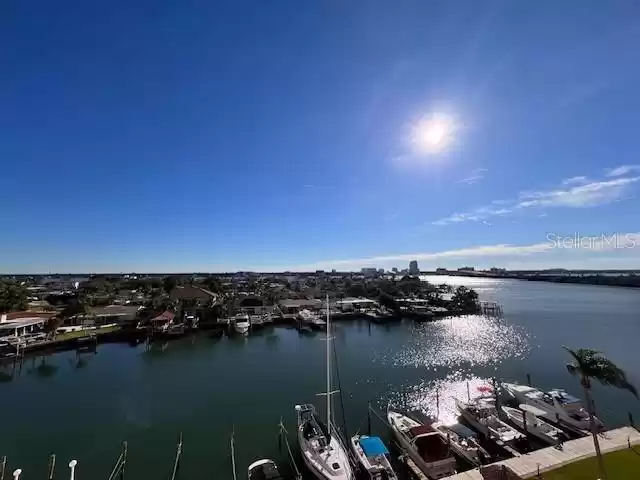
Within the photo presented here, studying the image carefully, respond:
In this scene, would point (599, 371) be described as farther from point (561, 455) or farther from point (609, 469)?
point (561, 455)

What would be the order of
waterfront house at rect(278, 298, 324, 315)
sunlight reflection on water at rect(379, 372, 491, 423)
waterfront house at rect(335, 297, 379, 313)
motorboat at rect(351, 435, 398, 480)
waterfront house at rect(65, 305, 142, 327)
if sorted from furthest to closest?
waterfront house at rect(335, 297, 379, 313)
waterfront house at rect(278, 298, 324, 315)
waterfront house at rect(65, 305, 142, 327)
sunlight reflection on water at rect(379, 372, 491, 423)
motorboat at rect(351, 435, 398, 480)

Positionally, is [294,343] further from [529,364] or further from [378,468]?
[378,468]

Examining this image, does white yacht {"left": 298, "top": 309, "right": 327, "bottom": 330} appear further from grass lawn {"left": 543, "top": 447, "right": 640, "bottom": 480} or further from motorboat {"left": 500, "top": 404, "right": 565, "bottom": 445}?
grass lawn {"left": 543, "top": 447, "right": 640, "bottom": 480}

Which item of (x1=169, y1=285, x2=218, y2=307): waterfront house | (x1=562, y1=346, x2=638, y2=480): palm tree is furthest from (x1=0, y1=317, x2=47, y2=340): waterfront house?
(x1=562, y1=346, x2=638, y2=480): palm tree

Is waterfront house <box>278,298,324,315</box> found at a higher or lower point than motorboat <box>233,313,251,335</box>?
higher

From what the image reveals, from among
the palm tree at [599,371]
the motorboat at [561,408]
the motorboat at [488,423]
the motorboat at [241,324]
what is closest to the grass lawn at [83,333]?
the motorboat at [241,324]

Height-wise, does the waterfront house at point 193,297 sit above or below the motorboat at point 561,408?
above

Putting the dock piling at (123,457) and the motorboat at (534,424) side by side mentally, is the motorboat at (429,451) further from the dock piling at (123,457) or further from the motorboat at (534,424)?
the dock piling at (123,457)

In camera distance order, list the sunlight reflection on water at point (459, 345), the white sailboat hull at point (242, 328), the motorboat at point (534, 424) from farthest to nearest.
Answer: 1. the white sailboat hull at point (242, 328)
2. the sunlight reflection on water at point (459, 345)
3. the motorboat at point (534, 424)
